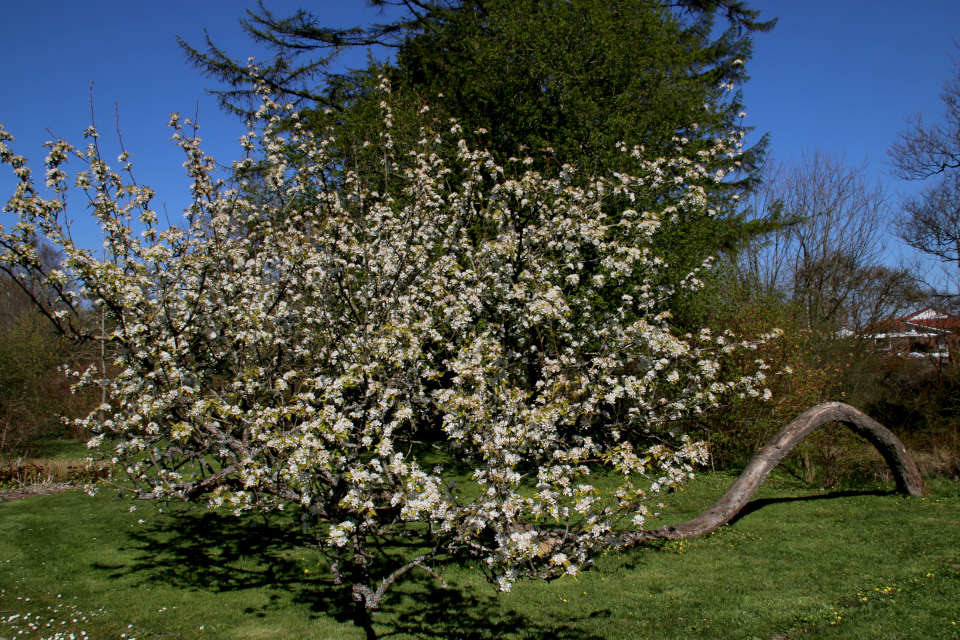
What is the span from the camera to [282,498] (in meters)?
5.54

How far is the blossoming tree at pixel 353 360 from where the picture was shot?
516cm

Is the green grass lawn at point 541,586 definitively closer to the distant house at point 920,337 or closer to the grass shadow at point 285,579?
the grass shadow at point 285,579

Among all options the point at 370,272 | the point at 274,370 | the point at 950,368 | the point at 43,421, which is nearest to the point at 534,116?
the point at 370,272

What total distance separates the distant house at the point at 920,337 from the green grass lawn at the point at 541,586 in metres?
8.14

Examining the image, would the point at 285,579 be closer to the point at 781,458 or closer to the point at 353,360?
the point at 353,360

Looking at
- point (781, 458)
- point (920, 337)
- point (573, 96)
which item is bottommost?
point (781, 458)

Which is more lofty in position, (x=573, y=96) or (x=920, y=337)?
(x=573, y=96)

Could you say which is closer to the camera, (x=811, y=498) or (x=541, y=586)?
(x=541, y=586)

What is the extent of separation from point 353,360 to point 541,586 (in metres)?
4.40

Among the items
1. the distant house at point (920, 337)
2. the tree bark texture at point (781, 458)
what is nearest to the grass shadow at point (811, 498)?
the tree bark texture at point (781, 458)

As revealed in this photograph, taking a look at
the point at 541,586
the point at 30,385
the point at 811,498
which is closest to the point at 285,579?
the point at 541,586

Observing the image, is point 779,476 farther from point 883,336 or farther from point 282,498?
point 282,498

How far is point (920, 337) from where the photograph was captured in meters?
18.8

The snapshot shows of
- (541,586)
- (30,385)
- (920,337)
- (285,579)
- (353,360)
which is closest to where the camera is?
(353,360)
